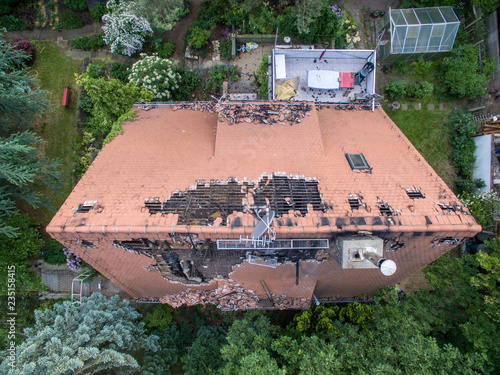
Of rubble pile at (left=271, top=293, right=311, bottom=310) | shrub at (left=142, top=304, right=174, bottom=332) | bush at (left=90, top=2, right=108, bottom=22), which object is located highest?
bush at (left=90, top=2, right=108, bottom=22)

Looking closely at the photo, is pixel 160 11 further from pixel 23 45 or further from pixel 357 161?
pixel 357 161

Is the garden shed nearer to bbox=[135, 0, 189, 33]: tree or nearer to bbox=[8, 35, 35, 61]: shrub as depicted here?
bbox=[135, 0, 189, 33]: tree

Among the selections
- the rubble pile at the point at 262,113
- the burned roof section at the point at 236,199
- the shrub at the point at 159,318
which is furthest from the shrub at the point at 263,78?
the shrub at the point at 159,318

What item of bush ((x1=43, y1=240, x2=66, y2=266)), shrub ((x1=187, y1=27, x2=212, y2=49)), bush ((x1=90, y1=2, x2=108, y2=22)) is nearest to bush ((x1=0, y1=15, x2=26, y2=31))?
bush ((x1=90, y1=2, x2=108, y2=22))

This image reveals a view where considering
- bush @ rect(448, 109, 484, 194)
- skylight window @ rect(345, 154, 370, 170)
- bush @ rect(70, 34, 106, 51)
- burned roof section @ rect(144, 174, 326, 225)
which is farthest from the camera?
bush @ rect(70, 34, 106, 51)

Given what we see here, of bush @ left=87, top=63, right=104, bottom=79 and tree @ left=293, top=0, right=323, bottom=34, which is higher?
tree @ left=293, top=0, right=323, bottom=34

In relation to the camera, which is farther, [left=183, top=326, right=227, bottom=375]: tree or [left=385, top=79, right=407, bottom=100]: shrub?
[left=385, top=79, right=407, bottom=100]: shrub

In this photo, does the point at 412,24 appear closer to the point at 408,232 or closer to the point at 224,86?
the point at 224,86
